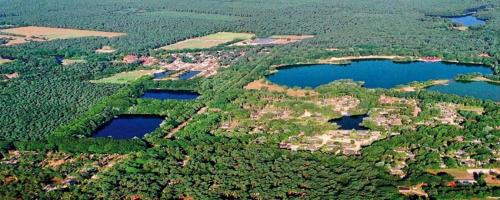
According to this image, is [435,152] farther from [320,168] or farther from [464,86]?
[464,86]

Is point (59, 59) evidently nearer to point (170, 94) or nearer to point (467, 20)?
point (170, 94)

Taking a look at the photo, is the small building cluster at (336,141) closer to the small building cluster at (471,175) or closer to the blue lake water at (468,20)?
the small building cluster at (471,175)

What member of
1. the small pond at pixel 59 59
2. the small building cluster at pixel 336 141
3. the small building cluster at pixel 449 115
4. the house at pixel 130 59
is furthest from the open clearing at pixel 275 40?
the small building cluster at pixel 336 141

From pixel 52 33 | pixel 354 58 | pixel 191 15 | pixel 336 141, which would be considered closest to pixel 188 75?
pixel 354 58

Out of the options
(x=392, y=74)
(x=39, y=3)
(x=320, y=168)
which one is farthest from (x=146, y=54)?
(x=39, y=3)

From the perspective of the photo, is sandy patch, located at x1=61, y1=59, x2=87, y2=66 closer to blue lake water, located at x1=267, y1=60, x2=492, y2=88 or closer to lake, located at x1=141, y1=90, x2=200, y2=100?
lake, located at x1=141, y1=90, x2=200, y2=100

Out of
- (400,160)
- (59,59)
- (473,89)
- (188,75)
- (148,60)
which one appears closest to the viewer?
(400,160)
